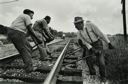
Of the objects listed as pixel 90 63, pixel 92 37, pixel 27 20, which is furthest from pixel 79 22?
pixel 27 20

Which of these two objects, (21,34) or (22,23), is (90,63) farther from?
(22,23)

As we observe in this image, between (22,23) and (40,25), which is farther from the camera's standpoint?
(40,25)

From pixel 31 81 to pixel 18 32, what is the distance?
78.7 inches

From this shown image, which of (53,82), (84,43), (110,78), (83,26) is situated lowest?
(110,78)

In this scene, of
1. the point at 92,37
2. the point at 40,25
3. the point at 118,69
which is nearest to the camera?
the point at 92,37

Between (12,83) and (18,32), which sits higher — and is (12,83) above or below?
below

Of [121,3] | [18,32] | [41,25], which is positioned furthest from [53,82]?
[121,3]

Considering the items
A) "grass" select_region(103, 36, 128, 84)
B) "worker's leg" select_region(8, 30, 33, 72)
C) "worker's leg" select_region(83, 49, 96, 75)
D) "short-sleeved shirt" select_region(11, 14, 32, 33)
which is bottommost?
"grass" select_region(103, 36, 128, 84)

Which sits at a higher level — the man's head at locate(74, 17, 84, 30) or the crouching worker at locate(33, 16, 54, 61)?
the man's head at locate(74, 17, 84, 30)

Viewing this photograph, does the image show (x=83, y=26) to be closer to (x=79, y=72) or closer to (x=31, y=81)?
(x=79, y=72)

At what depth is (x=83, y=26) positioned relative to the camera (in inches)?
260

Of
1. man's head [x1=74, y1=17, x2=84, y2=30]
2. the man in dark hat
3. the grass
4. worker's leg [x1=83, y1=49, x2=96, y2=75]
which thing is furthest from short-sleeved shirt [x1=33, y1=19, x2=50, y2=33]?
man's head [x1=74, y1=17, x2=84, y2=30]

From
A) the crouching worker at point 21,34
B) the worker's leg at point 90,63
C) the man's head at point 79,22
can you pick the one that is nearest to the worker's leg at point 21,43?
the crouching worker at point 21,34

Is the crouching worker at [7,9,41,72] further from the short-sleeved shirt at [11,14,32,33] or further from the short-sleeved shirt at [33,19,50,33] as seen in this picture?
the short-sleeved shirt at [33,19,50,33]
